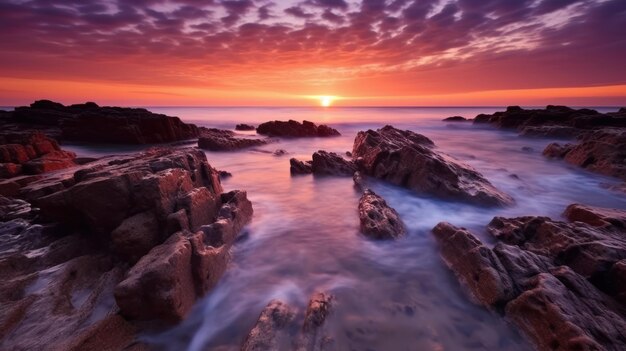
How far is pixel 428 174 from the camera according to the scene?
8641 mm

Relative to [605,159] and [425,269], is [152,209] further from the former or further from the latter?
[605,159]

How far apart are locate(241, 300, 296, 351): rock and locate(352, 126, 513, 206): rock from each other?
6001 millimetres

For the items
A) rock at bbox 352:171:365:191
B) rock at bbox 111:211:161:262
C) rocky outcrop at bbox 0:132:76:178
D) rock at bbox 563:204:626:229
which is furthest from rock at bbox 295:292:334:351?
rocky outcrop at bbox 0:132:76:178

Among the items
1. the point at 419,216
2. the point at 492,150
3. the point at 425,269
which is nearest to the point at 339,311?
the point at 425,269

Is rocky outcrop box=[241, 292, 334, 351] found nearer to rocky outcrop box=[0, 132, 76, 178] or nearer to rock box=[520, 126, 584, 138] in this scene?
rocky outcrop box=[0, 132, 76, 178]

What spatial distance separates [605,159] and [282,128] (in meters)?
20.0

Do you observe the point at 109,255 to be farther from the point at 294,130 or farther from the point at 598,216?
the point at 294,130

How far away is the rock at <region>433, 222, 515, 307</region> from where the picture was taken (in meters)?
3.84

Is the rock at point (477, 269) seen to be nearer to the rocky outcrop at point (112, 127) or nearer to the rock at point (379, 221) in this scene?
the rock at point (379, 221)

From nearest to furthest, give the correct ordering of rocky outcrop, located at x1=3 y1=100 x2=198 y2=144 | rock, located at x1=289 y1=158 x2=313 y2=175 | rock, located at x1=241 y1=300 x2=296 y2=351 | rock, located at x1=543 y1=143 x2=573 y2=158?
1. rock, located at x1=241 y1=300 x2=296 y2=351
2. rock, located at x1=289 y1=158 x2=313 y2=175
3. rock, located at x1=543 y1=143 x2=573 y2=158
4. rocky outcrop, located at x1=3 y1=100 x2=198 y2=144

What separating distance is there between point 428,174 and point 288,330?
256 inches

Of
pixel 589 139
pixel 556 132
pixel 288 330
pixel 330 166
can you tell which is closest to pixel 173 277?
pixel 288 330

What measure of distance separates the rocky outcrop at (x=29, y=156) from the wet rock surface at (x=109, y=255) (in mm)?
2582

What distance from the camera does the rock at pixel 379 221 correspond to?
6.06 meters
